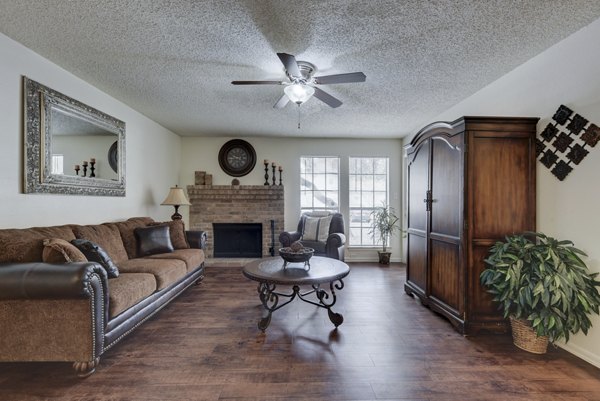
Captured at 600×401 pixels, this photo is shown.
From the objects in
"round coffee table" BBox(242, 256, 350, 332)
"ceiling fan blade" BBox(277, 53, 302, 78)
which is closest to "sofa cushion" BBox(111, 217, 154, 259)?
"round coffee table" BBox(242, 256, 350, 332)

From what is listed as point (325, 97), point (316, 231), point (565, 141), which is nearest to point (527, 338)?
point (565, 141)

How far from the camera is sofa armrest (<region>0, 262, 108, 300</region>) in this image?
1.76 metres

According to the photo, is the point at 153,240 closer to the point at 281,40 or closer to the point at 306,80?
the point at 306,80

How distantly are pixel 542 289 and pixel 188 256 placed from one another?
134 inches

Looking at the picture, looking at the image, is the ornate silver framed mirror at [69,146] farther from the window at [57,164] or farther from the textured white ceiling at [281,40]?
the textured white ceiling at [281,40]

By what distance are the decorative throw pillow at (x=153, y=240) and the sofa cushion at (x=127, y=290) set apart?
82 centimetres

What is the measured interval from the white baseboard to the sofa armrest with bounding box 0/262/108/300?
3.58 m

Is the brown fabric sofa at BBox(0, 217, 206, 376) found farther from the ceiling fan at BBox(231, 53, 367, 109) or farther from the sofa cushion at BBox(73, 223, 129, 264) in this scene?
the ceiling fan at BBox(231, 53, 367, 109)

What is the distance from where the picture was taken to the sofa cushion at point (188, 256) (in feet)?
10.7

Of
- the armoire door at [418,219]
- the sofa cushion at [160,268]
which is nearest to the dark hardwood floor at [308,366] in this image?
the sofa cushion at [160,268]

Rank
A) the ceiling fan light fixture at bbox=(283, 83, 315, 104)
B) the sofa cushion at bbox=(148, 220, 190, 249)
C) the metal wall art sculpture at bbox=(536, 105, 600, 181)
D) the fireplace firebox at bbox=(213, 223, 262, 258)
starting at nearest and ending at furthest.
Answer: the metal wall art sculpture at bbox=(536, 105, 600, 181) → the ceiling fan light fixture at bbox=(283, 83, 315, 104) → the sofa cushion at bbox=(148, 220, 190, 249) → the fireplace firebox at bbox=(213, 223, 262, 258)

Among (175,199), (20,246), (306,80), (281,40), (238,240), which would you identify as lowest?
(238,240)

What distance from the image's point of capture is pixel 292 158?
17.9ft

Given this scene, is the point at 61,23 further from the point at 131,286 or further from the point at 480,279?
the point at 480,279
